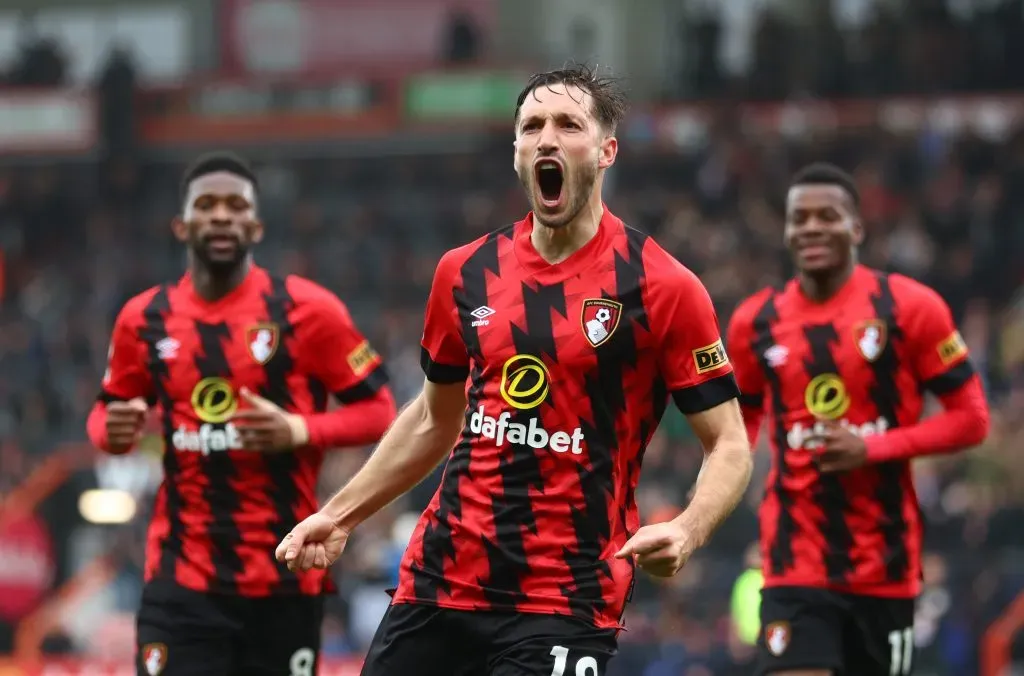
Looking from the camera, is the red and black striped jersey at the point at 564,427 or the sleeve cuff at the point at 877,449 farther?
the sleeve cuff at the point at 877,449

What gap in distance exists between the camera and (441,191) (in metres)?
23.0

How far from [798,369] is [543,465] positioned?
287 centimetres

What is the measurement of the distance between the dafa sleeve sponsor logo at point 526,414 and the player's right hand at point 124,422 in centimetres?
240

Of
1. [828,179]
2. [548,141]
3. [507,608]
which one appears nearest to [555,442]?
[507,608]

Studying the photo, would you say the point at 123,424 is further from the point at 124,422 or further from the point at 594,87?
the point at 594,87

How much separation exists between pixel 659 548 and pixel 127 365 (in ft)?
11.6

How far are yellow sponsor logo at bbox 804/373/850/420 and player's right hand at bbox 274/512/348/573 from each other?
3.06 meters

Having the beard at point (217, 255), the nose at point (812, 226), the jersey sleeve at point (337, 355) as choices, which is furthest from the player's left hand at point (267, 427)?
the nose at point (812, 226)

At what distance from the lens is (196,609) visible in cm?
706

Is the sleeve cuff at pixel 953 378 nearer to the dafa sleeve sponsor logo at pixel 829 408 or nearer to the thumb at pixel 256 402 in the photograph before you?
the dafa sleeve sponsor logo at pixel 829 408

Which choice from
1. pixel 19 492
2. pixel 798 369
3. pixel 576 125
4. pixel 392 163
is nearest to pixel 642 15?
pixel 392 163

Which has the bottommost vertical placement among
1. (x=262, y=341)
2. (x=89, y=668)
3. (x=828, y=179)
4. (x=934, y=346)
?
(x=89, y=668)

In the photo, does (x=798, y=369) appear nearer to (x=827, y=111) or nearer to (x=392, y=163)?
(x=827, y=111)

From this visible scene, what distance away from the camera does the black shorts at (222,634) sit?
6984mm
